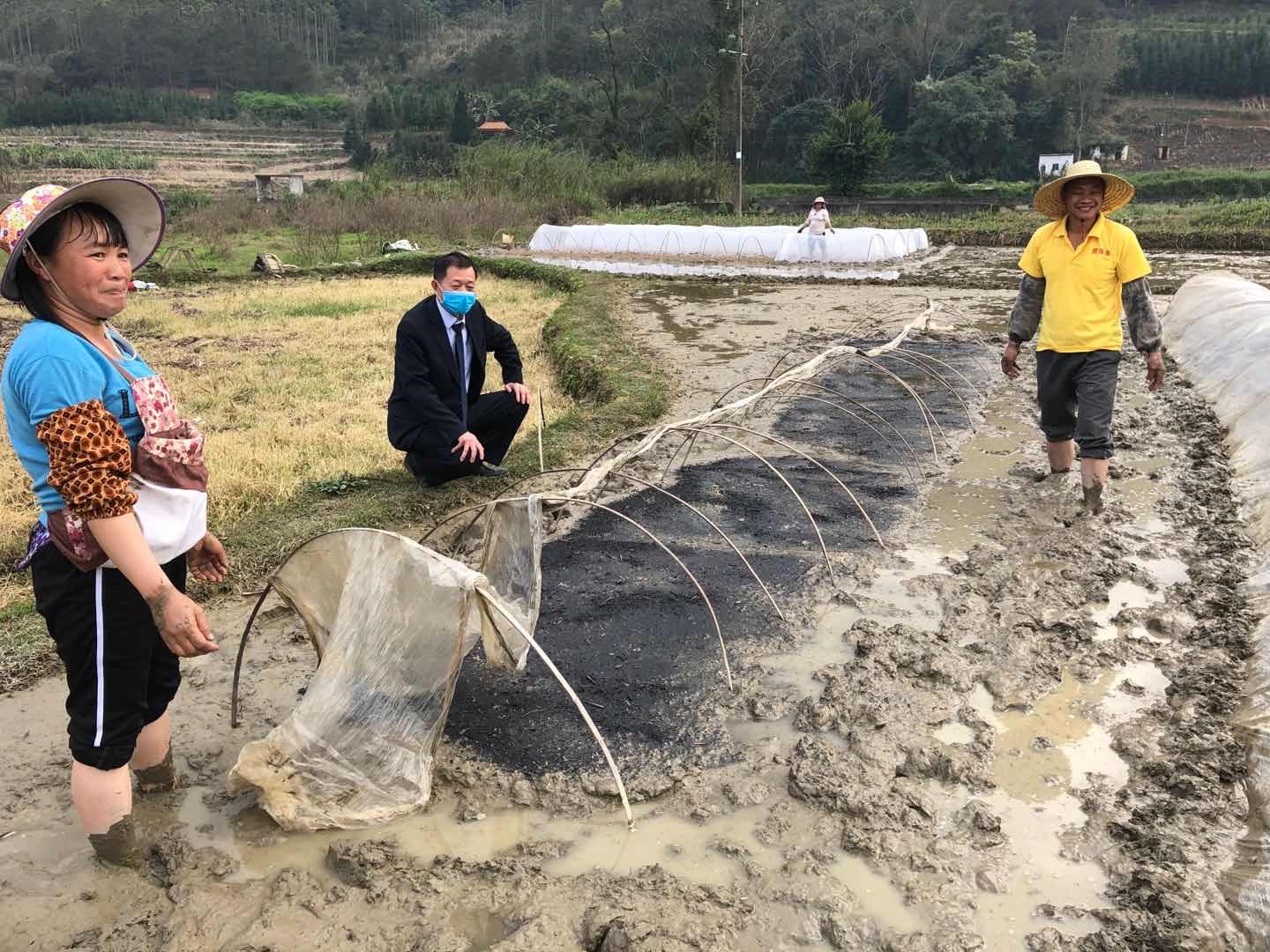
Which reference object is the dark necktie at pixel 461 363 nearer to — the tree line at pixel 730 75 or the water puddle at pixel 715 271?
the water puddle at pixel 715 271

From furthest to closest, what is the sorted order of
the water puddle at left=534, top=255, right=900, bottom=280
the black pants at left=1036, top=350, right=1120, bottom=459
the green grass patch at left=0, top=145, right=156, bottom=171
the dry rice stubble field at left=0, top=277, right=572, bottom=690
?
the green grass patch at left=0, top=145, right=156, bottom=171
the water puddle at left=534, top=255, right=900, bottom=280
the dry rice stubble field at left=0, top=277, right=572, bottom=690
the black pants at left=1036, top=350, right=1120, bottom=459

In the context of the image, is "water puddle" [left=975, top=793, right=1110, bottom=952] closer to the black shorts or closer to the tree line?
the black shorts

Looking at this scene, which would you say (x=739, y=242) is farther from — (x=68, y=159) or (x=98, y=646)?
(x=68, y=159)

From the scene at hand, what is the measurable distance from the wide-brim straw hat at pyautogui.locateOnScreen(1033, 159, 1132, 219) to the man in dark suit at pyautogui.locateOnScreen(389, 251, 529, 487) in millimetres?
2740

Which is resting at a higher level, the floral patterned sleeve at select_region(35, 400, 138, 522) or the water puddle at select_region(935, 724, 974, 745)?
the floral patterned sleeve at select_region(35, 400, 138, 522)

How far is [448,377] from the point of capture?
4.43 meters

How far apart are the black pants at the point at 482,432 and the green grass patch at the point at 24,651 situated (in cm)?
180

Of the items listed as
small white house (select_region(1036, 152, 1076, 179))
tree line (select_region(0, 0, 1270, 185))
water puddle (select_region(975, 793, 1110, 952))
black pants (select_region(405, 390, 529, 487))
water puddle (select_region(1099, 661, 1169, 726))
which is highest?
tree line (select_region(0, 0, 1270, 185))

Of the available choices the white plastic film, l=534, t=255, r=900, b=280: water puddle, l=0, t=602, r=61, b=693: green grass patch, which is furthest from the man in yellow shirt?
l=534, t=255, r=900, b=280: water puddle

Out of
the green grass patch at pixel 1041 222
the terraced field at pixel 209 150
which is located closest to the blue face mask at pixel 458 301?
the green grass patch at pixel 1041 222

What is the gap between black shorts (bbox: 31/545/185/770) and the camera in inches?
77.4

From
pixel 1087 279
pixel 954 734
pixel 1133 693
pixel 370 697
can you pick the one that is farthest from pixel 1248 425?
pixel 370 697

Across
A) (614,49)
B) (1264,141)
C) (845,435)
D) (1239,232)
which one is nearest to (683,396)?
(845,435)

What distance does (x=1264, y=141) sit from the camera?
123ft
